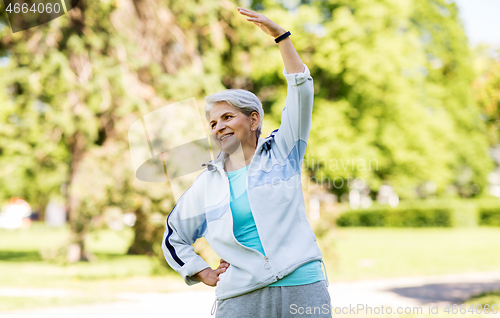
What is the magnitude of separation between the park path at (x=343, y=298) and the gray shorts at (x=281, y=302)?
4.64 metres

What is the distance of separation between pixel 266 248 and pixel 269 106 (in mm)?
16305

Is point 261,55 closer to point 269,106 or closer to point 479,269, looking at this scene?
point 269,106

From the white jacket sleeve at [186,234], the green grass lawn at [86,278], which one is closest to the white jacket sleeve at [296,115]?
the white jacket sleeve at [186,234]

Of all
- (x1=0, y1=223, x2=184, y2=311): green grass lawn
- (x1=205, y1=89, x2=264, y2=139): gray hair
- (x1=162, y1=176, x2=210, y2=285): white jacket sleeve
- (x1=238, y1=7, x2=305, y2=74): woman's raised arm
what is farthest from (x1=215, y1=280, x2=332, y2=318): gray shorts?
(x1=0, y1=223, x2=184, y2=311): green grass lawn

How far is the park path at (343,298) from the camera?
22.1ft

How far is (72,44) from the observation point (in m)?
10.4

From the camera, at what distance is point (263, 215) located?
2000 mm

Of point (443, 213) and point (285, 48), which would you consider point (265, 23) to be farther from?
point (443, 213)

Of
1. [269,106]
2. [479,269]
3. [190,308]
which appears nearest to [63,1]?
[190,308]

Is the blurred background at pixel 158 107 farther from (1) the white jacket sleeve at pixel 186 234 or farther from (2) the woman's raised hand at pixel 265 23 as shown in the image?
(2) the woman's raised hand at pixel 265 23

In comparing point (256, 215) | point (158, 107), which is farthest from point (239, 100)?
point (158, 107)

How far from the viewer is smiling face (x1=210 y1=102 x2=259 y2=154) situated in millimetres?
2168

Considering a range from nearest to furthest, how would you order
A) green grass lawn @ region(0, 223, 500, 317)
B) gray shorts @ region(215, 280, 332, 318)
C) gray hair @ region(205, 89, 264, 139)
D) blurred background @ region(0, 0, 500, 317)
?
gray shorts @ region(215, 280, 332, 318), gray hair @ region(205, 89, 264, 139), blurred background @ region(0, 0, 500, 317), green grass lawn @ region(0, 223, 500, 317)

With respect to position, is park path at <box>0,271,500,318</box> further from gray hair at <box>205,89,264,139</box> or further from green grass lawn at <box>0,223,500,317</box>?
gray hair at <box>205,89,264,139</box>
